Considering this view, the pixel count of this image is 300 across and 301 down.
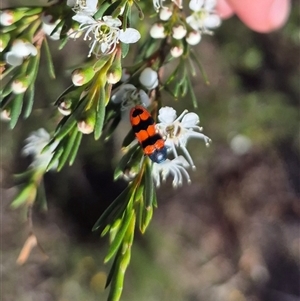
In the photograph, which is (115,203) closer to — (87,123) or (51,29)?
(87,123)

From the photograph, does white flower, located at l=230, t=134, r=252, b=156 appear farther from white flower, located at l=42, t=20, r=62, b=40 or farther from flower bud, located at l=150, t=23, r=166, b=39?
white flower, located at l=42, t=20, r=62, b=40

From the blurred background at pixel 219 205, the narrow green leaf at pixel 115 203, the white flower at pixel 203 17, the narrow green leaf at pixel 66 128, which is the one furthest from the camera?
the blurred background at pixel 219 205

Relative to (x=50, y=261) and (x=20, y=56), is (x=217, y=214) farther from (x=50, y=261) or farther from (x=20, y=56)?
(x=20, y=56)

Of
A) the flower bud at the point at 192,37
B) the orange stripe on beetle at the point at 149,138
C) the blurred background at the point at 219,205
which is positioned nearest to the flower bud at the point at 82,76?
the orange stripe on beetle at the point at 149,138

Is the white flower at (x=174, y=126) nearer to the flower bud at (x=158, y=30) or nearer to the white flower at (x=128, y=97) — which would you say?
the white flower at (x=128, y=97)

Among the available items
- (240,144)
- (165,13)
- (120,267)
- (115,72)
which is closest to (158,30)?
(165,13)
